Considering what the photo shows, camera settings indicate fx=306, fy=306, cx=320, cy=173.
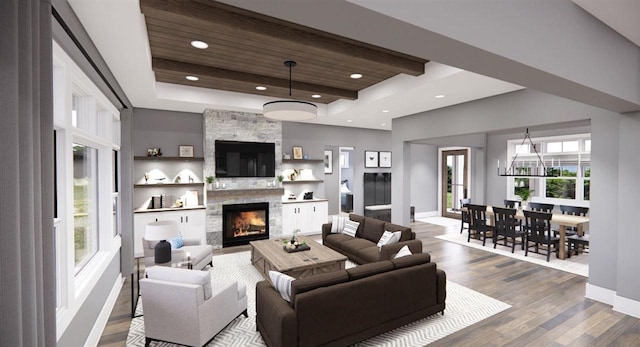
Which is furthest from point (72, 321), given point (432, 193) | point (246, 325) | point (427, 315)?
point (432, 193)

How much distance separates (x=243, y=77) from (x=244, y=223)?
349 cm

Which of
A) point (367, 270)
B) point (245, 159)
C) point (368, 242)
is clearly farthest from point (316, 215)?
point (367, 270)

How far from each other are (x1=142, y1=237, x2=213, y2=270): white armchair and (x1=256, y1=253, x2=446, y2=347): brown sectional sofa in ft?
6.29

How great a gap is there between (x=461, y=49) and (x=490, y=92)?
3624 millimetres

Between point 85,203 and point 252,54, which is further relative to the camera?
point 252,54

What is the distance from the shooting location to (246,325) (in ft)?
11.4

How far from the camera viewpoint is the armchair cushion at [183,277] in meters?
2.99

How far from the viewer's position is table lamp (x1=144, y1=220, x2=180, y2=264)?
11.9ft

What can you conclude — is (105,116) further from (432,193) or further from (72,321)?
(432,193)

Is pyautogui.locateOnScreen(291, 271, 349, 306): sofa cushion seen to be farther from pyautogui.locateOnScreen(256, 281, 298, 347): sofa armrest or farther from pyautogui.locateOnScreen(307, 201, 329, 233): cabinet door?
pyautogui.locateOnScreen(307, 201, 329, 233): cabinet door

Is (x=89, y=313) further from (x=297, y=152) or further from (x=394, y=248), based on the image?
(x=297, y=152)

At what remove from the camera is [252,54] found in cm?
414

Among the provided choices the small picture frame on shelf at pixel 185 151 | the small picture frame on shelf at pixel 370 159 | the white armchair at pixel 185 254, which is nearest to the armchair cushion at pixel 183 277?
the white armchair at pixel 185 254

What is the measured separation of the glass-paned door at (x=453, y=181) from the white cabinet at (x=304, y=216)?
525 cm
